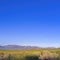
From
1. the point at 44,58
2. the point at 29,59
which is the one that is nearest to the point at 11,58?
→ the point at 29,59

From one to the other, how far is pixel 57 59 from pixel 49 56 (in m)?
3.23

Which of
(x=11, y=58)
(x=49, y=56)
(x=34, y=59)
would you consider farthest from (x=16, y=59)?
(x=49, y=56)

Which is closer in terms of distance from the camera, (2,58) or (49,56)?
(2,58)

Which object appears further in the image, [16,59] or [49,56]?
[49,56]

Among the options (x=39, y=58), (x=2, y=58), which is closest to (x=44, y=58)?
(x=39, y=58)

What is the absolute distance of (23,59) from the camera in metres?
52.2

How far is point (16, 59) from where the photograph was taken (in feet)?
169

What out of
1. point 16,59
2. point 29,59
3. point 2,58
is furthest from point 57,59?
point 2,58

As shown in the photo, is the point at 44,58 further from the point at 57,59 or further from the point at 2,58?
the point at 2,58

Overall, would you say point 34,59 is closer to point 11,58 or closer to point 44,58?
point 44,58

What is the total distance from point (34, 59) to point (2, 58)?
8615 mm

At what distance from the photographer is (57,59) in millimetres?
52594

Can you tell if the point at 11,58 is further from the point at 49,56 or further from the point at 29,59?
the point at 49,56

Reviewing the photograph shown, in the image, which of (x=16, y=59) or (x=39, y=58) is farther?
A: (x=39, y=58)
